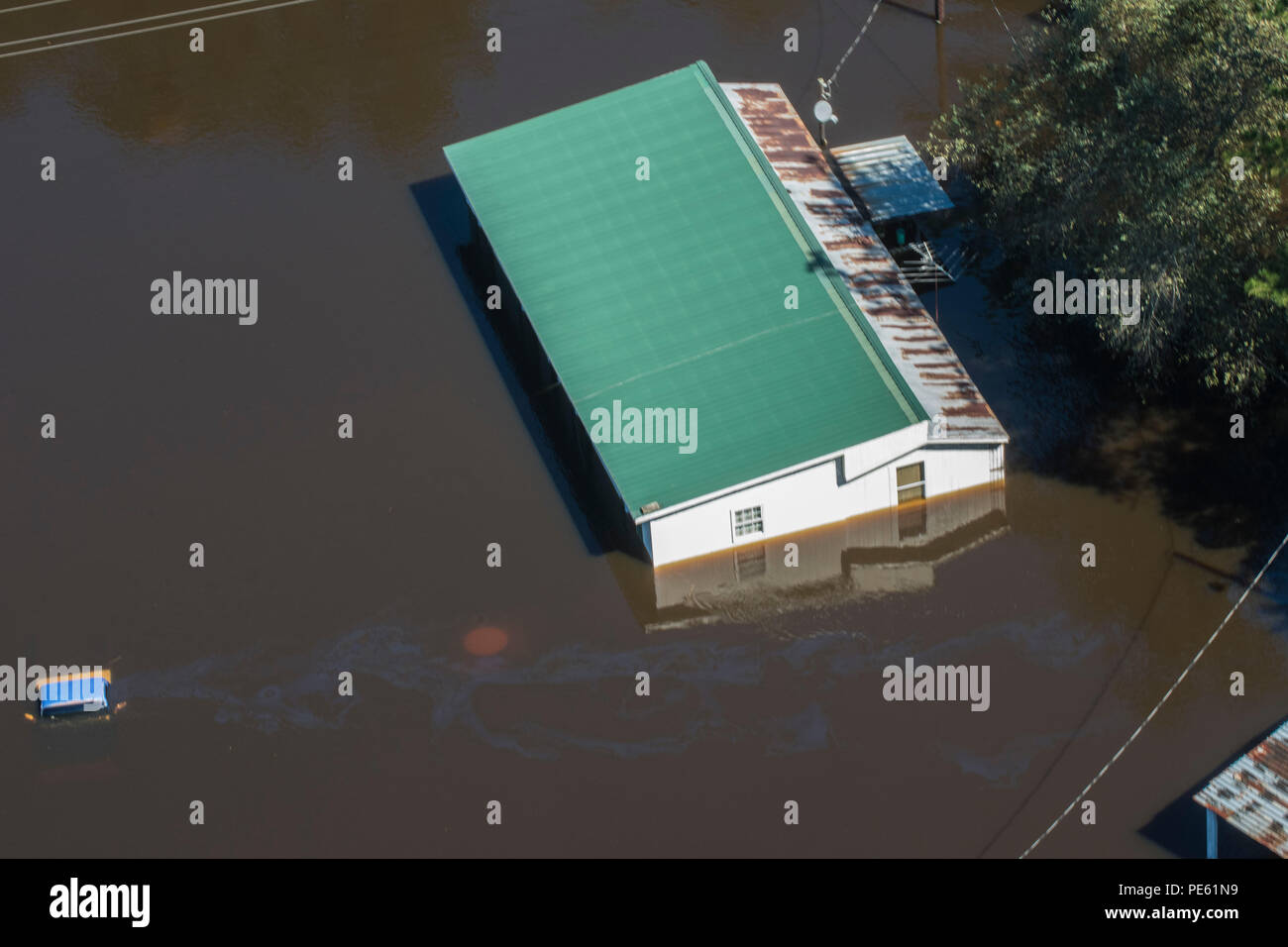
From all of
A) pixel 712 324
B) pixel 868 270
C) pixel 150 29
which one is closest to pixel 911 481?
pixel 868 270

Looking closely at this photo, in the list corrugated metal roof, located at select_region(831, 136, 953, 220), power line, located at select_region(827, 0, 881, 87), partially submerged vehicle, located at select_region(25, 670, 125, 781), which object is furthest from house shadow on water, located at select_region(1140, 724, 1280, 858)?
power line, located at select_region(827, 0, 881, 87)

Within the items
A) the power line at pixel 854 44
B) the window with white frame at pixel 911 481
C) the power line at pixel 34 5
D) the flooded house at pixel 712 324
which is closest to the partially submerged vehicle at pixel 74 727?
the flooded house at pixel 712 324

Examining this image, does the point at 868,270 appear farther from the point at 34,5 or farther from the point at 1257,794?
the point at 34,5

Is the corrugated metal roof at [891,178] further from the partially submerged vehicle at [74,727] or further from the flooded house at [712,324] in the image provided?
the partially submerged vehicle at [74,727]

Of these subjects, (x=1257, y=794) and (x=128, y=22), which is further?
(x=128, y=22)

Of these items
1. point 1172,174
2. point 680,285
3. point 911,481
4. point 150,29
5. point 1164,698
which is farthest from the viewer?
point 150,29

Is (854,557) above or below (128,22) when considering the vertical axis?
below

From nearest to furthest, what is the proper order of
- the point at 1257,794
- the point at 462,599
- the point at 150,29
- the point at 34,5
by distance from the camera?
1. the point at 1257,794
2. the point at 462,599
3. the point at 150,29
4. the point at 34,5
